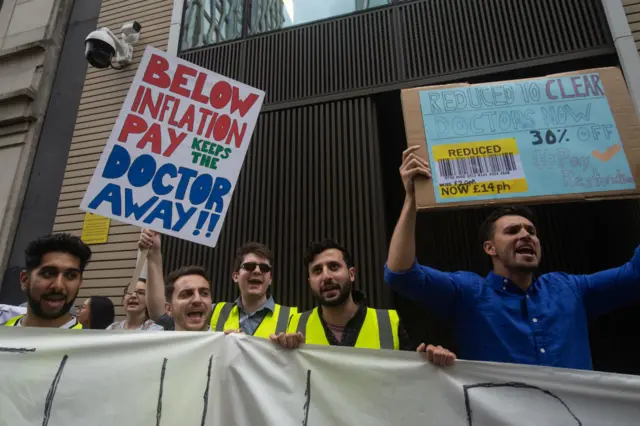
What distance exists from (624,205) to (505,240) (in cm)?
304

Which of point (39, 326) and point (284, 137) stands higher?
point (284, 137)

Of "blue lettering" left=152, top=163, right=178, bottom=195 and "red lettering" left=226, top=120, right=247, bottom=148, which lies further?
"red lettering" left=226, top=120, right=247, bottom=148

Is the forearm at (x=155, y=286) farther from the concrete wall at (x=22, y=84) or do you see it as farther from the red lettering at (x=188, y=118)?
the concrete wall at (x=22, y=84)

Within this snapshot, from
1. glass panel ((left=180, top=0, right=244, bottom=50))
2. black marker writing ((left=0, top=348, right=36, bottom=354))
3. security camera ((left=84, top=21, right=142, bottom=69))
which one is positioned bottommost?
black marker writing ((left=0, top=348, right=36, bottom=354))

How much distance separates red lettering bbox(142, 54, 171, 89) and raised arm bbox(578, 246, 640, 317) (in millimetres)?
2899

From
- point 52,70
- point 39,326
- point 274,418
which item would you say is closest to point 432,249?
point 274,418

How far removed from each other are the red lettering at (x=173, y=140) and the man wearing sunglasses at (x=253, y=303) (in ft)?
2.68

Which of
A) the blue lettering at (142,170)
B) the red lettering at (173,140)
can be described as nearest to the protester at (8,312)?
the blue lettering at (142,170)

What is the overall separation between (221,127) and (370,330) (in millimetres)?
1700

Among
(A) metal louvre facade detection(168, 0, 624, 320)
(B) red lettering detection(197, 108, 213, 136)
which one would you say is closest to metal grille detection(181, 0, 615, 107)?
Answer: (A) metal louvre facade detection(168, 0, 624, 320)

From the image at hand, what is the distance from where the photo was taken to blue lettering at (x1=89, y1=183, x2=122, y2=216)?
2492 mm

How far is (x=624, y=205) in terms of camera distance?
4.27 meters

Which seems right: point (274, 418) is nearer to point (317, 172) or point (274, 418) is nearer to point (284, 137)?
point (317, 172)

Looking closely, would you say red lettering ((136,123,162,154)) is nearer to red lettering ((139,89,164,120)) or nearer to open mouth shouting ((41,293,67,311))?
red lettering ((139,89,164,120))
